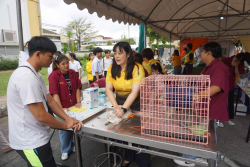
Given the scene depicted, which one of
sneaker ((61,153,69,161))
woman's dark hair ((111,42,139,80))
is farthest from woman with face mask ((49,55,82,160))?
woman's dark hair ((111,42,139,80))

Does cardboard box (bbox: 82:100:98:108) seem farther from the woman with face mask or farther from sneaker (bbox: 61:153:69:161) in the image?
sneaker (bbox: 61:153:69:161)

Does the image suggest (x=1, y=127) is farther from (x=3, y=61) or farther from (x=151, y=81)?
(x=3, y=61)

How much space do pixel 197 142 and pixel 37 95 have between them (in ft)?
4.40

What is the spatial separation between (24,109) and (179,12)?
7.02 m

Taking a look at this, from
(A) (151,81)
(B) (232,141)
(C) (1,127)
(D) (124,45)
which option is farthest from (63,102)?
(B) (232,141)

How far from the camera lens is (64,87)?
2438mm

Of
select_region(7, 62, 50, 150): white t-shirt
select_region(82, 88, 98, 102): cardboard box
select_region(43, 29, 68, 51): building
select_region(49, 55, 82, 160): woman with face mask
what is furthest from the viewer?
select_region(43, 29, 68, 51): building

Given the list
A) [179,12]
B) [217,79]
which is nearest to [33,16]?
[179,12]

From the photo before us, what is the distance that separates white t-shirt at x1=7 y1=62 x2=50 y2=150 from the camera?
3.93 feet

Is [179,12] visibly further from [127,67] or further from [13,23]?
[13,23]

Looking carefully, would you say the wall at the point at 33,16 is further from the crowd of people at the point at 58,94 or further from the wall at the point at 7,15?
the crowd of people at the point at 58,94

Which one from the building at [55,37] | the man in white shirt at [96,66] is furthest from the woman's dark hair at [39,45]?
the building at [55,37]

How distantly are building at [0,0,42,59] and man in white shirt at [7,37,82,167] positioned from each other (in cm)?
1445

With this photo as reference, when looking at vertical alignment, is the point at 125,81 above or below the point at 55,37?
below
